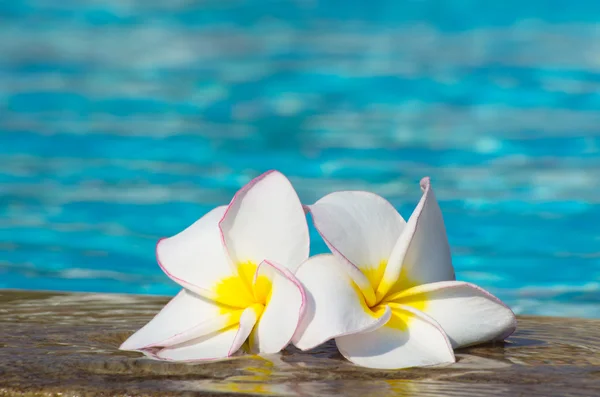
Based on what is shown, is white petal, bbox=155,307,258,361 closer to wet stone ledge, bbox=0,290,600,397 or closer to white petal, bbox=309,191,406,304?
wet stone ledge, bbox=0,290,600,397

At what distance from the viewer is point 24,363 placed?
126 cm

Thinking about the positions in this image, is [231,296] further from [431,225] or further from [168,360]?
[431,225]

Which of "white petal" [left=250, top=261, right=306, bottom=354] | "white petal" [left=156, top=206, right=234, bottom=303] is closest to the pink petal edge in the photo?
"white petal" [left=250, top=261, right=306, bottom=354]

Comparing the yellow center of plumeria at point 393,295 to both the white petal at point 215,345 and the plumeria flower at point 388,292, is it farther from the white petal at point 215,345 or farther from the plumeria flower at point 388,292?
the white petal at point 215,345

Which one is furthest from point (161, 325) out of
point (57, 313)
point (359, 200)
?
point (57, 313)

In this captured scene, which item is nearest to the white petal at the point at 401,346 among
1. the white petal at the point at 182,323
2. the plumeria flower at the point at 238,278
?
the plumeria flower at the point at 238,278

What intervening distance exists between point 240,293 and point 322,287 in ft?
0.57

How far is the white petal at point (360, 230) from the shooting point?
1.32 metres

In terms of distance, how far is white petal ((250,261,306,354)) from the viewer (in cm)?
127

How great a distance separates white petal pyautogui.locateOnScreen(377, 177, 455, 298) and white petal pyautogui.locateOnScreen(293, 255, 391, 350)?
8 centimetres

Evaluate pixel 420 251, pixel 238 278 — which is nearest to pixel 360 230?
pixel 420 251

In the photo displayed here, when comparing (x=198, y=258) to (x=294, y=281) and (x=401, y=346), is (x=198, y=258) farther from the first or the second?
(x=401, y=346)

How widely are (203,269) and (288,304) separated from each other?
21 cm

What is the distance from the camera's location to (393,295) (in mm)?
1395
